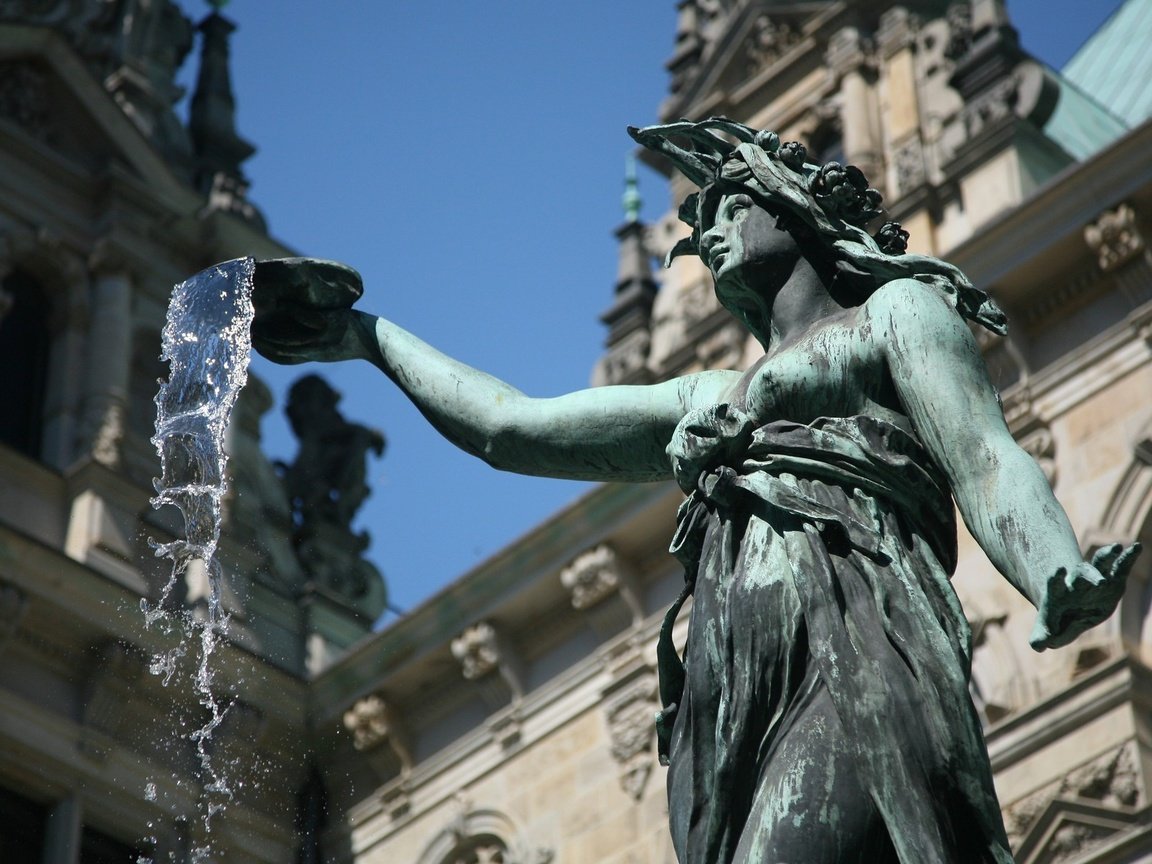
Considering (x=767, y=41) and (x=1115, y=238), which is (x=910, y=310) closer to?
(x=1115, y=238)

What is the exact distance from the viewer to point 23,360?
22391 millimetres

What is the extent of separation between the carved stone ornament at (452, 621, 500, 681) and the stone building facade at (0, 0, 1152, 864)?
21 millimetres

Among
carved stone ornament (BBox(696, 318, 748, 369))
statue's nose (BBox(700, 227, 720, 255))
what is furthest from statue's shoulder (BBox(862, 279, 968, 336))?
carved stone ornament (BBox(696, 318, 748, 369))

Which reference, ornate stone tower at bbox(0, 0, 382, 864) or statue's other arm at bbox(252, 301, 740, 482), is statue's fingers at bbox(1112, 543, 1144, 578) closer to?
statue's other arm at bbox(252, 301, 740, 482)

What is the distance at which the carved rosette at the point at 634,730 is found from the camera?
1739cm

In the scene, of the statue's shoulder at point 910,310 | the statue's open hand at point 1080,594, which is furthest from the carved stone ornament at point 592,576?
the statue's open hand at point 1080,594

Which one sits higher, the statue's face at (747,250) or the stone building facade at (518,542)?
the stone building facade at (518,542)

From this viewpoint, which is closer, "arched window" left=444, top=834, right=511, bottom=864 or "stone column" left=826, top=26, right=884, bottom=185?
"arched window" left=444, top=834, right=511, bottom=864

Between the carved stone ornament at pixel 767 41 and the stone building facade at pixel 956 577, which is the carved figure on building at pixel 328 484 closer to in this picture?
the stone building facade at pixel 956 577

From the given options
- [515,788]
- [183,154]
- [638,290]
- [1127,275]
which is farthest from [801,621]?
[183,154]

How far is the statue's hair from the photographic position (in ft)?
15.3

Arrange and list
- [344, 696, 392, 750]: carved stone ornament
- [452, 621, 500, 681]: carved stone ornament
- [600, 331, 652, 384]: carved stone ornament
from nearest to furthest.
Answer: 1. [452, 621, 500, 681]: carved stone ornament
2. [344, 696, 392, 750]: carved stone ornament
3. [600, 331, 652, 384]: carved stone ornament

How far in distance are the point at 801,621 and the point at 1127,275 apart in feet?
41.7

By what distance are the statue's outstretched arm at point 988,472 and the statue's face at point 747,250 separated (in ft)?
0.88
